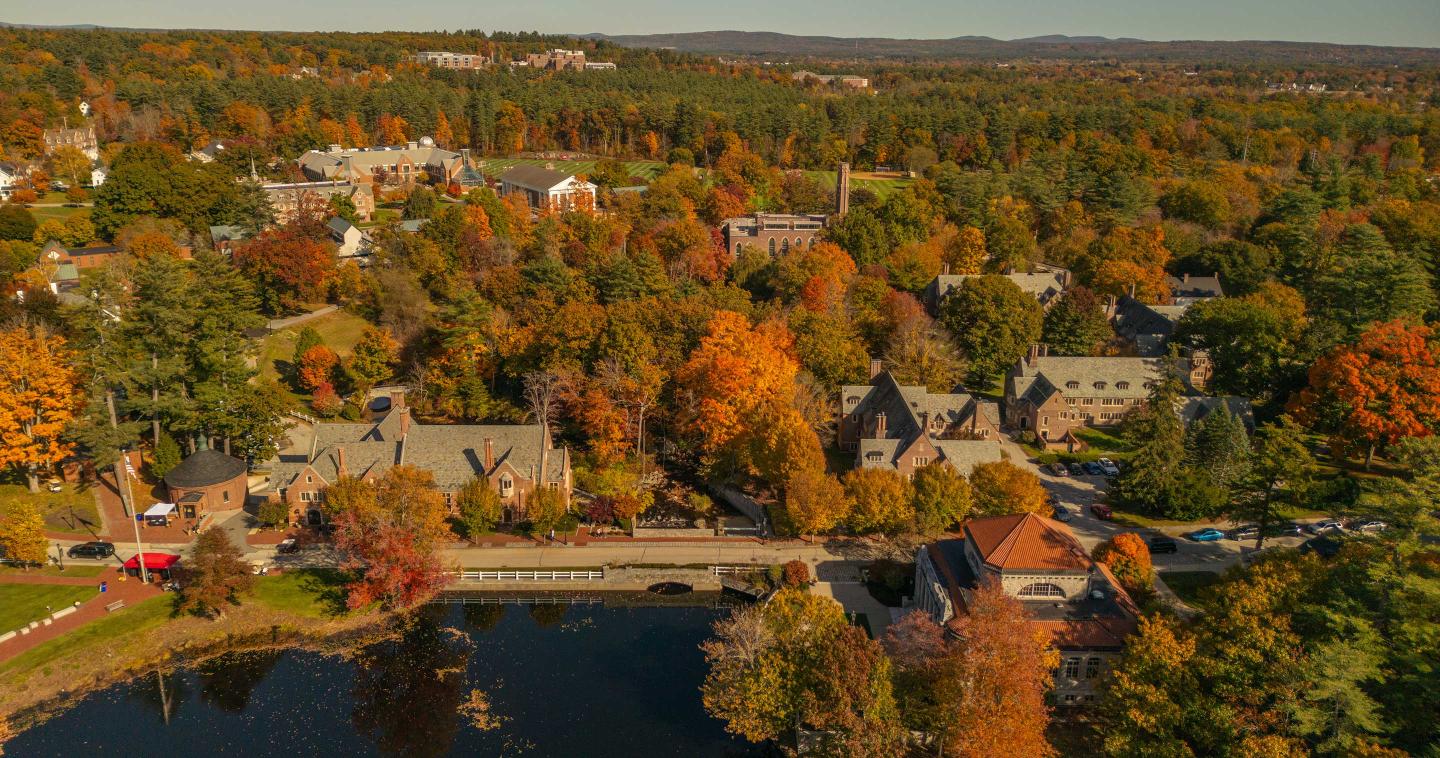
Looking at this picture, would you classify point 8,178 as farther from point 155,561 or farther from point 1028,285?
point 1028,285

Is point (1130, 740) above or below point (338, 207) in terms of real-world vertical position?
below

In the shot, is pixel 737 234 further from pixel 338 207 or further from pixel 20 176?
pixel 20 176

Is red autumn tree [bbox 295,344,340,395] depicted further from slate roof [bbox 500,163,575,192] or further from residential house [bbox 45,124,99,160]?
residential house [bbox 45,124,99,160]

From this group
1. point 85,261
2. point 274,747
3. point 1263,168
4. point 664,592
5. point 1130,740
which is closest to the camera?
point 1130,740

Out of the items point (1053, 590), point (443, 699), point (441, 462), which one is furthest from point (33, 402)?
point (1053, 590)

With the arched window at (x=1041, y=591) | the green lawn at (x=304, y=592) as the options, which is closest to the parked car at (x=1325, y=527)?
the arched window at (x=1041, y=591)

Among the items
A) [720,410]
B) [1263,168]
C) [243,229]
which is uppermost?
[1263,168]

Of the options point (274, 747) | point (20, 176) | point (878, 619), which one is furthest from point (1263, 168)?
point (20, 176)

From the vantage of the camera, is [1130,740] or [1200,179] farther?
[1200,179]
